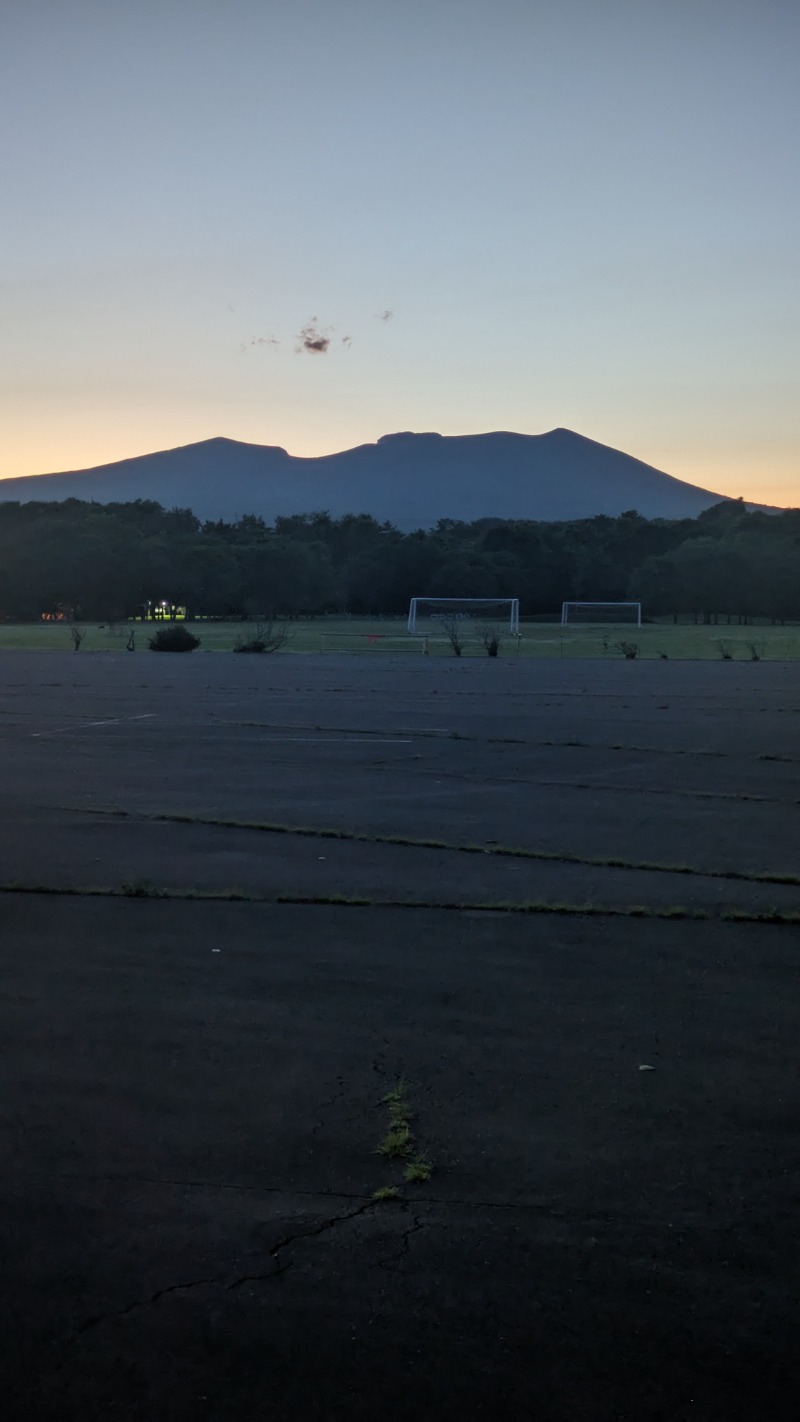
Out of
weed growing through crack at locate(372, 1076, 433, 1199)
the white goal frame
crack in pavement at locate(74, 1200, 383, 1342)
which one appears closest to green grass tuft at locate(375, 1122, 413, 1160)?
weed growing through crack at locate(372, 1076, 433, 1199)

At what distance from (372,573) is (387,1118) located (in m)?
107

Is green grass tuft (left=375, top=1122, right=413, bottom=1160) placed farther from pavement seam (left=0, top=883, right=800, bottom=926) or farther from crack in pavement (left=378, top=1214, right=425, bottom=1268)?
pavement seam (left=0, top=883, right=800, bottom=926)

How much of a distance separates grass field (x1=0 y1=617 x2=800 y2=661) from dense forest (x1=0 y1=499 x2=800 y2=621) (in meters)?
15.7

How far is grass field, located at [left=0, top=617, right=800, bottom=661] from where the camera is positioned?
2208 inches

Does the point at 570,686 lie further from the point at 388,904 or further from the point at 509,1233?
the point at 509,1233

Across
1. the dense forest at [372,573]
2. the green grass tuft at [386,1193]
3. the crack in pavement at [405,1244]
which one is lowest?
the crack in pavement at [405,1244]

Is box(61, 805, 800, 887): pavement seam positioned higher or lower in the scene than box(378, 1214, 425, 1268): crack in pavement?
higher

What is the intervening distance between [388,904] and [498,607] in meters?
91.8

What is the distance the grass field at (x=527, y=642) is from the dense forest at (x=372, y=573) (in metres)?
15.7

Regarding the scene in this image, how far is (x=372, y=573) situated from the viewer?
110375 mm

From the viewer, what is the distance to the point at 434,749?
1723 cm

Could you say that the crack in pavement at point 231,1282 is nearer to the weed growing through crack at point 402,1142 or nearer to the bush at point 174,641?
the weed growing through crack at point 402,1142

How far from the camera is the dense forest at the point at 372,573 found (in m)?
103

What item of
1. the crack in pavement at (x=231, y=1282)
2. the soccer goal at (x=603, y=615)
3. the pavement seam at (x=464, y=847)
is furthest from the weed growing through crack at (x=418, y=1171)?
the soccer goal at (x=603, y=615)
